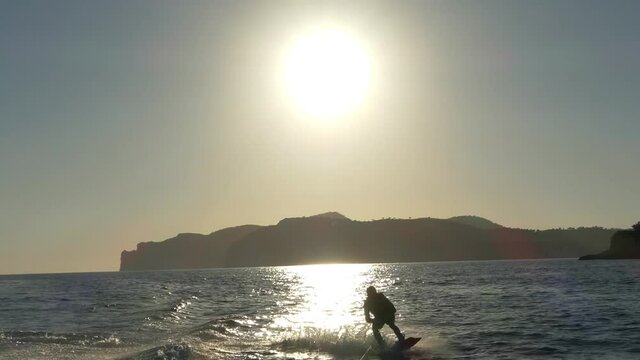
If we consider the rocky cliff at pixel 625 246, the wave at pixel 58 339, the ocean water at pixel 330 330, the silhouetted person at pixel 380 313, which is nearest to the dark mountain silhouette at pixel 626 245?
the rocky cliff at pixel 625 246

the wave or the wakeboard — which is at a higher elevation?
the wave

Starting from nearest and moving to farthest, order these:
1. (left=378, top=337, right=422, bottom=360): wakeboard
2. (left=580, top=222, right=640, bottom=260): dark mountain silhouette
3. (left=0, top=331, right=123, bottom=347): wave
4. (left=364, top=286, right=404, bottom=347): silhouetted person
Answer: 1. (left=378, top=337, right=422, bottom=360): wakeboard
2. (left=364, top=286, right=404, bottom=347): silhouetted person
3. (left=0, top=331, right=123, bottom=347): wave
4. (left=580, top=222, right=640, bottom=260): dark mountain silhouette

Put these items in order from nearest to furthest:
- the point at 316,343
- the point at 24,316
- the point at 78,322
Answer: the point at 316,343
the point at 78,322
the point at 24,316

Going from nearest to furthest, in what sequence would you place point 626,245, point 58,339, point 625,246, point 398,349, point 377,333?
1. point 398,349
2. point 377,333
3. point 58,339
4. point 626,245
5. point 625,246

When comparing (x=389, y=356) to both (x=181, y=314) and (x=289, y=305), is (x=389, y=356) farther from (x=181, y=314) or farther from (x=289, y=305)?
(x=289, y=305)

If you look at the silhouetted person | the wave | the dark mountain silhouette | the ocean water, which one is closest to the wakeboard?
the ocean water

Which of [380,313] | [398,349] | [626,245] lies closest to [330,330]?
[380,313]

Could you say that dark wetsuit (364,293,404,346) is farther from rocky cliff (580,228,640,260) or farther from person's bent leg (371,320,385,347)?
rocky cliff (580,228,640,260)

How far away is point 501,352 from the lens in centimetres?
1900

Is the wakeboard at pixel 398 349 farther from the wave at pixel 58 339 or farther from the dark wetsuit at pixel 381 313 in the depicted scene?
the wave at pixel 58 339

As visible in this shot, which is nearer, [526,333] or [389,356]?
[389,356]

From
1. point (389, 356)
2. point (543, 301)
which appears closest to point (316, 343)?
point (389, 356)

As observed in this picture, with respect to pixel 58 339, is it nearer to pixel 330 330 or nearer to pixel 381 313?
pixel 330 330

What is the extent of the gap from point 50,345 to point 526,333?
59.1ft
